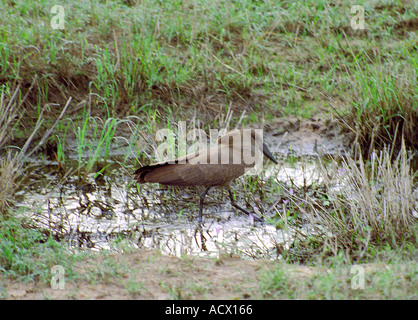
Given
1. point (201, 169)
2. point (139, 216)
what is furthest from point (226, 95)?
point (139, 216)

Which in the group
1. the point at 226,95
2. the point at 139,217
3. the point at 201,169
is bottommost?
the point at 139,217

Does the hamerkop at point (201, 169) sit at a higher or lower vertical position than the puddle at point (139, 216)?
higher

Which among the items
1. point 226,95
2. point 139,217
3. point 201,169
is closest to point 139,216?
point 139,217

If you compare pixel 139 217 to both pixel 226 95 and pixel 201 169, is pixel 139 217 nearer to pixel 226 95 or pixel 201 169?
pixel 201 169

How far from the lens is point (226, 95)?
733 centimetres

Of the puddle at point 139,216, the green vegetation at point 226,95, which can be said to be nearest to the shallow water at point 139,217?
the puddle at point 139,216

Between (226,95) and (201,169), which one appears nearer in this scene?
(201,169)

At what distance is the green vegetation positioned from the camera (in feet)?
14.6

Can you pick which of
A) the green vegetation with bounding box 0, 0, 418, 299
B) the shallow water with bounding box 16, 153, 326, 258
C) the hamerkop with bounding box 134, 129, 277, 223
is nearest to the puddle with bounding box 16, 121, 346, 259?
the shallow water with bounding box 16, 153, 326, 258

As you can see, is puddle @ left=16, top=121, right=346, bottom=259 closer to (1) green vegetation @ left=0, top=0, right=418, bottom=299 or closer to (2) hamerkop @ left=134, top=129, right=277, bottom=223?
(1) green vegetation @ left=0, top=0, right=418, bottom=299

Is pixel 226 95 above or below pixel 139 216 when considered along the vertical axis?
above

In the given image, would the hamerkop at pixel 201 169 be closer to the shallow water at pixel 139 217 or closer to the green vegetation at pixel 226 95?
the shallow water at pixel 139 217

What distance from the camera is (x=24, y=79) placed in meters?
6.88

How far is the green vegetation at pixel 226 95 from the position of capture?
4.44m
